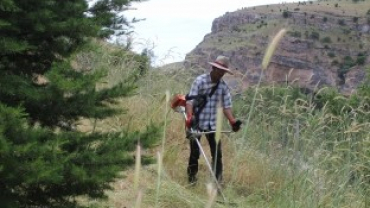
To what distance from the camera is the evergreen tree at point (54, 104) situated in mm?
3135

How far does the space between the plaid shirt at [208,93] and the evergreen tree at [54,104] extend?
3029 millimetres

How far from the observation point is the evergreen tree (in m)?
3.13

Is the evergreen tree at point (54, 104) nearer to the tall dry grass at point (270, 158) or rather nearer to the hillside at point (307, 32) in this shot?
Result: the tall dry grass at point (270, 158)

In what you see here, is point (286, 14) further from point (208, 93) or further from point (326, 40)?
point (208, 93)

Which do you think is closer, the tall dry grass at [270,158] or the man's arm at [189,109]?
the tall dry grass at [270,158]

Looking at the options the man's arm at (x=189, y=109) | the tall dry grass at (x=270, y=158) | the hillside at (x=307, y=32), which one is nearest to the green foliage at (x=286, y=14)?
the hillside at (x=307, y=32)

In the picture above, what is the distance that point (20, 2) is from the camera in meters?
3.50

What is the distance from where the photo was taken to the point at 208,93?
22.7 ft

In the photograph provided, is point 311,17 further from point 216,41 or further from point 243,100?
point 243,100

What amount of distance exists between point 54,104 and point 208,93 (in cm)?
353

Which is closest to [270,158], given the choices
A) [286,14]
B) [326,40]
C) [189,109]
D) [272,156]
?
[272,156]

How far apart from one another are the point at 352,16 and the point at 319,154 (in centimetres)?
11712

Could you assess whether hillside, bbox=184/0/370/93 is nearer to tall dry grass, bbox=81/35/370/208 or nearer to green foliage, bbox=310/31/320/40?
green foliage, bbox=310/31/320/40

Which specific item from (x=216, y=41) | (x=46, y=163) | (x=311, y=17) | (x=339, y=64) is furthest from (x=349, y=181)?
(x=311, y=17)
